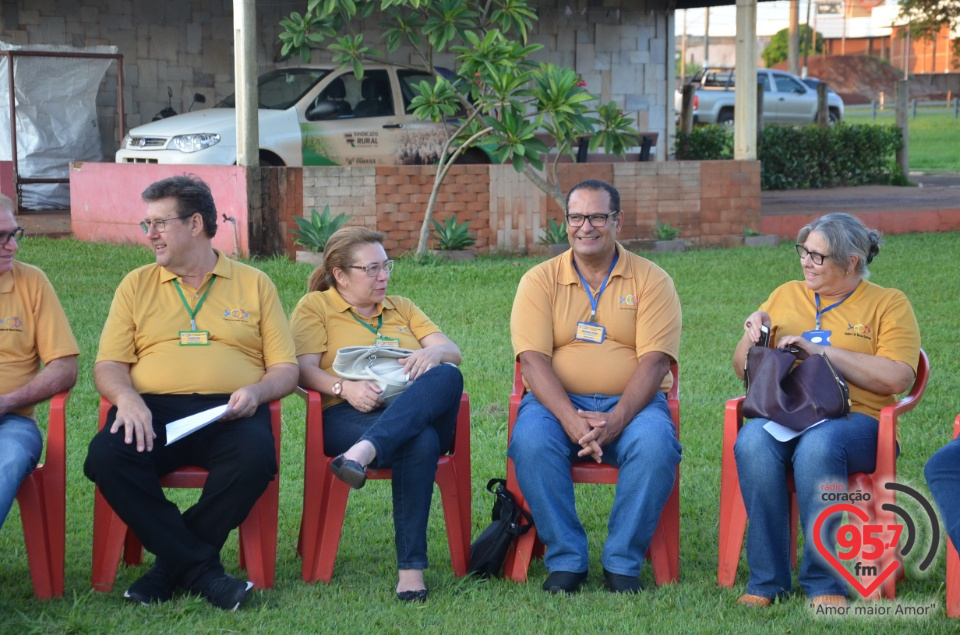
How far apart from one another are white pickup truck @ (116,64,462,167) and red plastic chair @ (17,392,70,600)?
7.80m

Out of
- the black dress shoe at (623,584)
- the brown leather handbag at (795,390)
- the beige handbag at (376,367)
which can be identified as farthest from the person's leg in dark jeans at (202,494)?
the brown leather handbag at (795,390)

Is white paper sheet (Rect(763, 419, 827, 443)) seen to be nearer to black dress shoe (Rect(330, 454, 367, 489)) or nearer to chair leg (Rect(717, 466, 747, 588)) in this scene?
chair leg (Rect(717, 466, 747, 588))

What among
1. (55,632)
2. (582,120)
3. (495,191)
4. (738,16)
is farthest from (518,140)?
(55,632)

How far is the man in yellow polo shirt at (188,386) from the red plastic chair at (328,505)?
0.17 metres

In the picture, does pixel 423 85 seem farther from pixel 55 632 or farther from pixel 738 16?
pixel 55 632

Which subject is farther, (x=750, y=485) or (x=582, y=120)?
(x=582, y=120)

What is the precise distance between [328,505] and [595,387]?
1.05 metres

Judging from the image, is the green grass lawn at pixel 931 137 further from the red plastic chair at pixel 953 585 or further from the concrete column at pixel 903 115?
the red plastic chair at pixel 953 585

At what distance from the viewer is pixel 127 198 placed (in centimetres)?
1126

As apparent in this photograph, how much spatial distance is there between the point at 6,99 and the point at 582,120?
6.62m

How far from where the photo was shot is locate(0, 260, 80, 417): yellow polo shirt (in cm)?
402

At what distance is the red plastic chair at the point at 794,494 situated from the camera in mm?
3859

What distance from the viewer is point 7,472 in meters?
3.67

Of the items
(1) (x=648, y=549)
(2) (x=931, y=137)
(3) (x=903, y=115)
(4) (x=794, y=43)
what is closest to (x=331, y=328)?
(1) (x=648, y=549)
